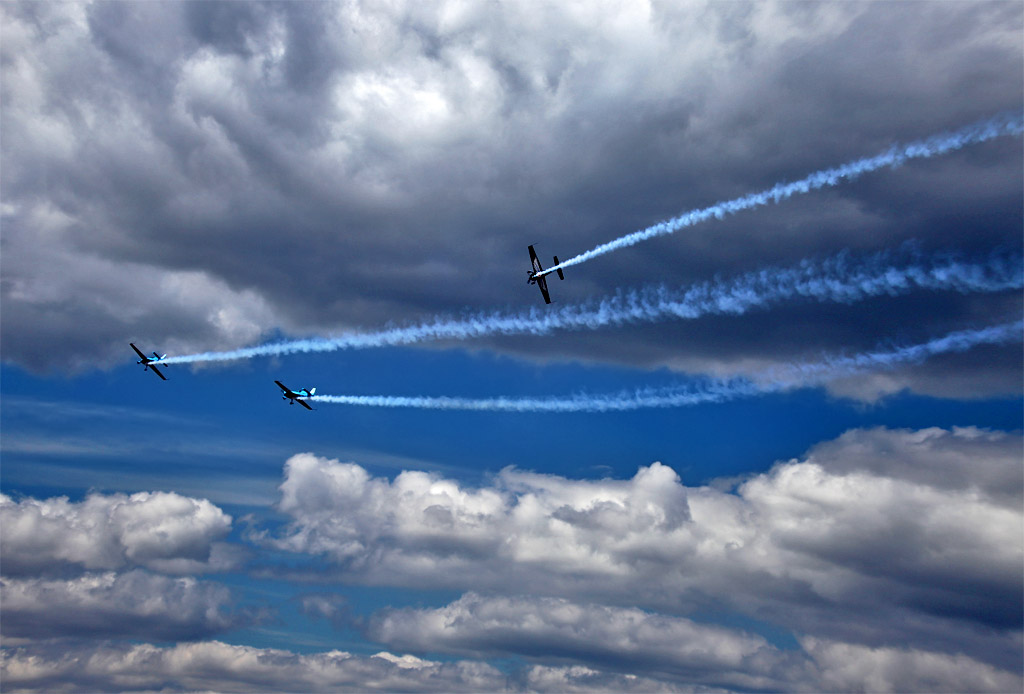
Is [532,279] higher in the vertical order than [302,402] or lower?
higher

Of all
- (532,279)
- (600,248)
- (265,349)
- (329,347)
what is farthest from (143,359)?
(600,248)

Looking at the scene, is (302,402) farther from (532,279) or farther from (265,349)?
(532,279)

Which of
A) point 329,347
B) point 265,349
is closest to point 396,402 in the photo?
point 329,347

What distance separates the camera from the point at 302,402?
129875 mm

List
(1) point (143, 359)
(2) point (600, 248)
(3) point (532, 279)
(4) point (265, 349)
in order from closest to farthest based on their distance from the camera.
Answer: (2) point (600, 248) → (3) point (532, 279) → (4) point (265, 349) → (1) point (143, 359)

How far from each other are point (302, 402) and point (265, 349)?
9.65 meters

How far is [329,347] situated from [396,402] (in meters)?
11.4

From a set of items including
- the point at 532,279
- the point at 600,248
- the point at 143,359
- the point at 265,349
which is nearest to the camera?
the point at 600,248

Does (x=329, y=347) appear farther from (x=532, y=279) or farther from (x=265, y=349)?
(x=532, y=279)

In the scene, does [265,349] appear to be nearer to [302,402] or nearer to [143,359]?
[302,402]

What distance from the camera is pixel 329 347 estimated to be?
122 m

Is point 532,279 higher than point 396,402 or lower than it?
higher

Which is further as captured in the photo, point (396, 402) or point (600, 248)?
point (396, 402)

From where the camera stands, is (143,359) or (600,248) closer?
(600,248)
